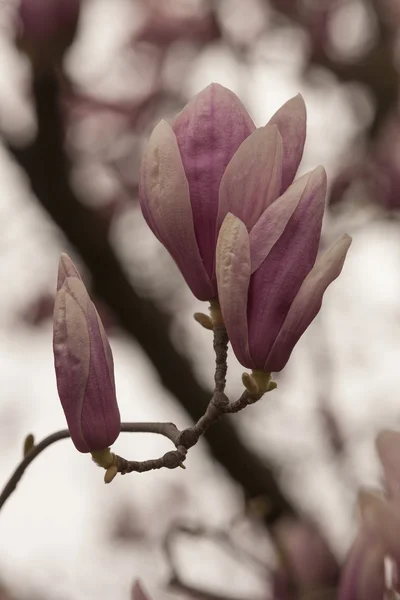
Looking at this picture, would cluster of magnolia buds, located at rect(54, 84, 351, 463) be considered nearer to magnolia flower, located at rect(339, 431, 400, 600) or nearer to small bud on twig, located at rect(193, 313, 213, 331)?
small bud on twig, located at rect(193, 313, 213, 331)

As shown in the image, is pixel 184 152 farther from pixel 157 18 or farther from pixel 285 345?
pixel 157 18

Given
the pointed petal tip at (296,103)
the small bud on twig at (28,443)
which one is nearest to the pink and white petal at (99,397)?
the small bud on twig at (28,443)

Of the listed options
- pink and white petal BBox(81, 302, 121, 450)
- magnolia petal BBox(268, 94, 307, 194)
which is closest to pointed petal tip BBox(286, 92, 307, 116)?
magnolia petal BBox(268, 94, 307, 194)

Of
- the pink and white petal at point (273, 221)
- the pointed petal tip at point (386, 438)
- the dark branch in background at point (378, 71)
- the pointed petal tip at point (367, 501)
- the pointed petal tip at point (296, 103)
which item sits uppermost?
the dark branch in background at point (378, 71)

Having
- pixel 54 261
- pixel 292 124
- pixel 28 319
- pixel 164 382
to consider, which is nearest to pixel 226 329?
pixel 292 124

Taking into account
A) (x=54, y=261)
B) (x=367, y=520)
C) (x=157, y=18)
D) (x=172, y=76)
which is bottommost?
(x=367, y=520)

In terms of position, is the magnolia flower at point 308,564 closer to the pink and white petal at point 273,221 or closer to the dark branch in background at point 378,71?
the pink and white petal at point 273,221

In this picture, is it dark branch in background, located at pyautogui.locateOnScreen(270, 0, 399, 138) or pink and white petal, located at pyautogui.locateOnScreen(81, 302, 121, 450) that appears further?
dark branch in background, located at pyautogui.locateOnScreen(270, 0, 399, 138)
